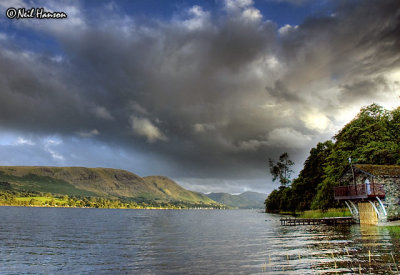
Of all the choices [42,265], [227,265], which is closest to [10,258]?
[42,265]

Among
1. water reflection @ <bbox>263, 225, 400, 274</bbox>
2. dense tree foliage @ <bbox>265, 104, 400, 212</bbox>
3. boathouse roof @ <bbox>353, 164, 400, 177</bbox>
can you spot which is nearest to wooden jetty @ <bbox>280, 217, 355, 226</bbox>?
dense tree foliage @ <bbox>265, 104, 400, 212</bbox>

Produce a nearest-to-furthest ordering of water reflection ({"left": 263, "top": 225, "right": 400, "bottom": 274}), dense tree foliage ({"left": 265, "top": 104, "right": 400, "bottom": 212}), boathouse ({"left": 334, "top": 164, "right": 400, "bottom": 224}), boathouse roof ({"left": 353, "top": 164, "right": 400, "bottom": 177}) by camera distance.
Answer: water reflection ({"left": 263, "top": 225, "right": 400, "bottom": 274}), boathouse ({"left": 334, "top": 164, "right": 400, "bottom": 224}), boathouse roof ({"left": 353, "top": 164, "right": 400, "bottom": 177}), dense tree foliage ({"left": 265, "top": 104, "right": 400, "bottom": 212})

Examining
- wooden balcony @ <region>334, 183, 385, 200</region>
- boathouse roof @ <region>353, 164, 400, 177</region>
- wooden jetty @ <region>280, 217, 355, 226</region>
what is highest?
boathouse roof @ <region>353, 164, 400, 177</region>

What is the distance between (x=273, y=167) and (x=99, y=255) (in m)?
122

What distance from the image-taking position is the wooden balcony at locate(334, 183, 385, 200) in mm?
49531

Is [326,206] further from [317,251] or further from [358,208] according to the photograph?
[317,251]

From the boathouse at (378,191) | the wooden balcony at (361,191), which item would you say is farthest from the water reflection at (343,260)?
the boathouse at (378,191)

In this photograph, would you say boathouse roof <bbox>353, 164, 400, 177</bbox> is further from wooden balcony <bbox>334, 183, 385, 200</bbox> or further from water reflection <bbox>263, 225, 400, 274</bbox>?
water reflection <bbox>263, 225, 400, 274</bbox>

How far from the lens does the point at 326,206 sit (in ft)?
275

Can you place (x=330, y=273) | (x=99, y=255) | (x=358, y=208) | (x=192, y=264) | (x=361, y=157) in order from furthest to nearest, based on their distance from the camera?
(x=361, y=157) → (x=358, y=208) → (x=99, y=255) → (x=192, y=264) → (x=330, y=273)

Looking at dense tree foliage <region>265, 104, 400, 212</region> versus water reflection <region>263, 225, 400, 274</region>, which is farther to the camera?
dense tree foliage <region>265, 104, 400, 212</region>

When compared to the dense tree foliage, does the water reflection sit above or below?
below

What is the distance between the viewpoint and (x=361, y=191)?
51531 millimetres

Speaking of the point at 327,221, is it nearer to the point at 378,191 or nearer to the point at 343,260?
the point at 378,191
